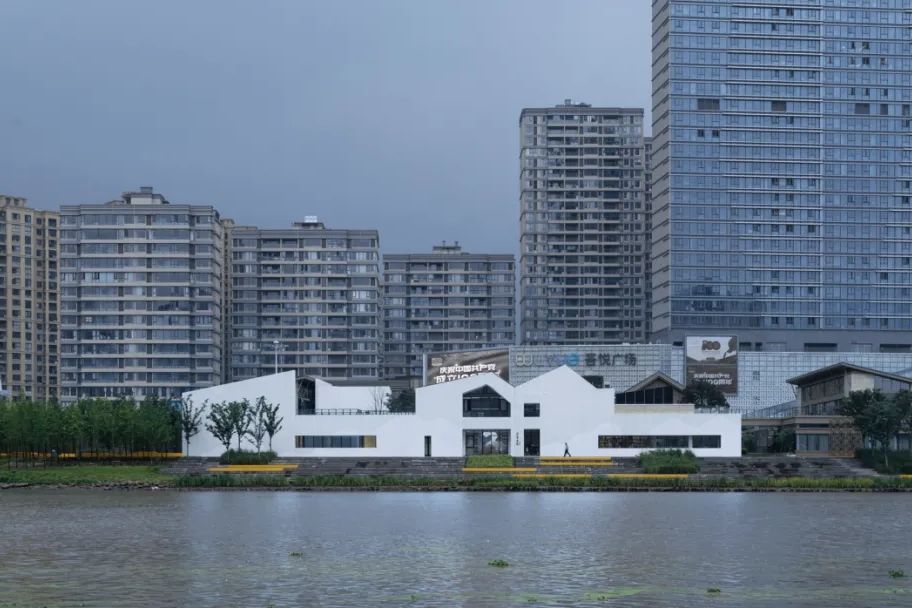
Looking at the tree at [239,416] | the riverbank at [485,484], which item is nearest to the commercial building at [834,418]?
the riverbank at [485,484]

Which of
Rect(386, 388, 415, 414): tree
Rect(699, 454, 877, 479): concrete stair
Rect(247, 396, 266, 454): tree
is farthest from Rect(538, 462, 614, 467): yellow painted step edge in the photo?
Rect(386, 388, 415, 414): tree

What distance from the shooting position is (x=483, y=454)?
126625 millimetres

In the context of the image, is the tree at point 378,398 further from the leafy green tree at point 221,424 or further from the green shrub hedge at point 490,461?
the green shrub hedge at point 490,461

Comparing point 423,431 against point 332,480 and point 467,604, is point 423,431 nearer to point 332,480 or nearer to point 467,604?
point 332,480

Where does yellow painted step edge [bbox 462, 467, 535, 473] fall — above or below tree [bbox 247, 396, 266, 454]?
below

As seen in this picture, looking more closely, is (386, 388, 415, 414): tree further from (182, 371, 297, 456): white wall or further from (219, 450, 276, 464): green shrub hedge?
(219, 450, 276, 464): green shrub hedge

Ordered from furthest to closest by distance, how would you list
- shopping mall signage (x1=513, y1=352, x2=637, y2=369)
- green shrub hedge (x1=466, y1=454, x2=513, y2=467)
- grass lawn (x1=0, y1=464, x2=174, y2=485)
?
shopping mall signage (x1=513, y1=352, x2=637, y2=369)
green shrub hedge (x1=466, y1=454, x2=513, y2=467)
grass lawn (x1=0, y1=464, x2=174, y2=485)

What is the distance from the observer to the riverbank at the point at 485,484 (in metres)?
101

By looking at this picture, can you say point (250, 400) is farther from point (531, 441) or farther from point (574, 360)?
point (574, 360)

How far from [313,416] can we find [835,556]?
8009 centimetres

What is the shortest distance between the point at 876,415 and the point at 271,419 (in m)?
54.7

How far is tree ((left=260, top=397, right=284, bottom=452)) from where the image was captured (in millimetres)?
125094

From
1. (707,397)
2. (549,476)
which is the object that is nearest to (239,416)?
(549,476)

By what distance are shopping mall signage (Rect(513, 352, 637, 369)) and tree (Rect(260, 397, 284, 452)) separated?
6022 centimetres
